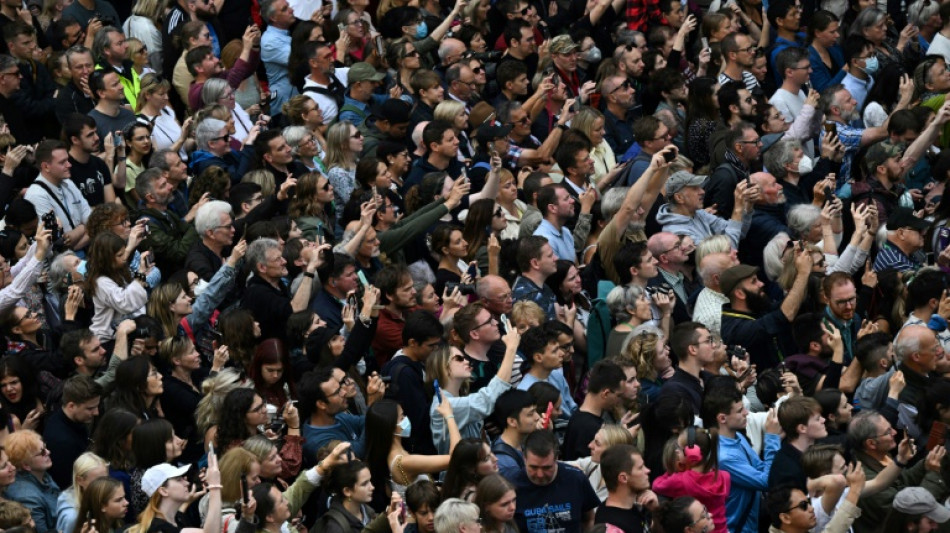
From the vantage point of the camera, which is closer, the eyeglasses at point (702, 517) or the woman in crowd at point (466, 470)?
the eyeglasses at point (702, 517)

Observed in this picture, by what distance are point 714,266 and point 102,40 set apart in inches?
203

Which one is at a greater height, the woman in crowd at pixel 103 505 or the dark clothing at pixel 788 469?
the woman in crowd at pixel 103 505

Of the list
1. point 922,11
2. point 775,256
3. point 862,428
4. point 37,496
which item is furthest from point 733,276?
point 922,11

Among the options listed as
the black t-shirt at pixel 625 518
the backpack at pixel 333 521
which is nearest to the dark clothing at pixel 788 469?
the black t-shirt at pixel 625 518

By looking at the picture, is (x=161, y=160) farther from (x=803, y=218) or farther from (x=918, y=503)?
(x=918, y=503)

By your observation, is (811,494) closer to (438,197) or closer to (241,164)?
(438,197)

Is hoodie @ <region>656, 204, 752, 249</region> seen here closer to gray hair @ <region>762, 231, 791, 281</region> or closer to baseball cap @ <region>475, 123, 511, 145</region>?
gray hair @ <region>762, 231, 791, 281</region>

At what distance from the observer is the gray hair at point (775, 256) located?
14266 millimetres

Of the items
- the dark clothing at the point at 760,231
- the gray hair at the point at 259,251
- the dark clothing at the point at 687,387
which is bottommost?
the dark clothing at the point at 760,231

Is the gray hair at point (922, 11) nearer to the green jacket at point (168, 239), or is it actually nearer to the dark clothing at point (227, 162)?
the dark clothing at point (227, 162)

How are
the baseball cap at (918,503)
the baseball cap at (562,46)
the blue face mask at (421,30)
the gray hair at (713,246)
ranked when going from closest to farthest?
the baseball cap at (918,503), the gray hair at (713,246), the baseball cap at (562,46), the blue face mask at (421,30)

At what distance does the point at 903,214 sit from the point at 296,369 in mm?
4707

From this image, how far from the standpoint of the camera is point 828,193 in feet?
49.4

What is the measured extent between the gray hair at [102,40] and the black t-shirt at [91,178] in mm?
1554
